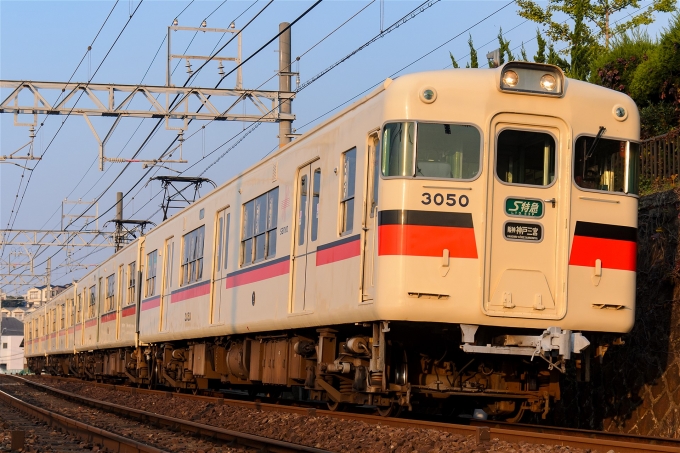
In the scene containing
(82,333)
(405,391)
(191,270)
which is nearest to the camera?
(405,391)

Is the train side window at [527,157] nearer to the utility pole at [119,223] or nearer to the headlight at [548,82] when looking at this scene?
the headlight at [548,82]

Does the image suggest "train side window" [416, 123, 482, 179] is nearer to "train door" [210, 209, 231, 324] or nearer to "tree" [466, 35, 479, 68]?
"train door" [210, 209, 231, 324]

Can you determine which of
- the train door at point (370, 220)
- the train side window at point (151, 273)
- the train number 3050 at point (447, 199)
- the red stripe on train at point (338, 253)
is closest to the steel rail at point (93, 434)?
the train door at point (370, 220)

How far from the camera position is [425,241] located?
8.62 m

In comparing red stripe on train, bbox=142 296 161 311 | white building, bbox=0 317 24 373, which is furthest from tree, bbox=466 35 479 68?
white building, bbox=0 317 24 373

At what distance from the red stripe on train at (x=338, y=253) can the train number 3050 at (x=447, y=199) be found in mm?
892

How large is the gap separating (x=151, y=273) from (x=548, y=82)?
12.4 meters

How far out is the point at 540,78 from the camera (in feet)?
30.0

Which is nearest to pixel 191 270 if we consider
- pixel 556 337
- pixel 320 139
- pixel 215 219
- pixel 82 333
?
pixel 215 219

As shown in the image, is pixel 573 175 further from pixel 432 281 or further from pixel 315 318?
pixel 315 318

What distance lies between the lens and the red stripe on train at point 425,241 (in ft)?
28.2

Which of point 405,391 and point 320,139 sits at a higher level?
point 320,139

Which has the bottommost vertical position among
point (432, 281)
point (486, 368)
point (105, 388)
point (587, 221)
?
point (105, 388)

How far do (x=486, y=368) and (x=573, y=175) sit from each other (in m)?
2.03
